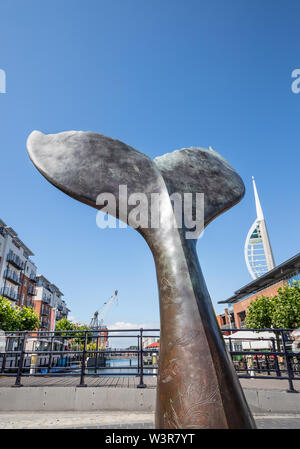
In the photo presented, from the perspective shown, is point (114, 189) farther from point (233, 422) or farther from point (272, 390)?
point (272, 390)

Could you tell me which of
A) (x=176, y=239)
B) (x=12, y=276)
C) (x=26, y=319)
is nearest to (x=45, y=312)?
(x=12, y=276)

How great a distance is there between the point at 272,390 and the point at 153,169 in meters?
5.43

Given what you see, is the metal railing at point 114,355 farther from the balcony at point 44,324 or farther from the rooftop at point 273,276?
the balcony at point 44,324

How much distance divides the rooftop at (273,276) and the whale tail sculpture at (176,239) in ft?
97.6

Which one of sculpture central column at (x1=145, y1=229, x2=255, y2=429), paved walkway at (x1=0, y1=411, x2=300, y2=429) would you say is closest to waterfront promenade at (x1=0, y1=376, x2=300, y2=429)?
paved walkway at (x1=0, y1=411, x2=300, y2=429)

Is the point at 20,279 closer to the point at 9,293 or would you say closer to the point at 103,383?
the point at 9,293

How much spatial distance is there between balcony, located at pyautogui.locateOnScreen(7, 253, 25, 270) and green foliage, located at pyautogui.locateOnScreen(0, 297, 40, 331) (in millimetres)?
12299

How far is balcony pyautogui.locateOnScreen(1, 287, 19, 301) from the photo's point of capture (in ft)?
124

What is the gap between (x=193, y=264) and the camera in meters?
2.35

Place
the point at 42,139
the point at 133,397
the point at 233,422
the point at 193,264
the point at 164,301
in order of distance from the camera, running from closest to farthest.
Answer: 1. the point at 233,422
2. the point at 164,301
3. the point at 193,264
4. the point at 42,139
5. the point at 133,397

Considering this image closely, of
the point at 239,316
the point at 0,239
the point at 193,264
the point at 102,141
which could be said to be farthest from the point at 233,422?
the point at 239,316

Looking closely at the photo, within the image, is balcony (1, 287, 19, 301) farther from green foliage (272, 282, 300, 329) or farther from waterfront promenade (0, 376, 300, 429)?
waterfront promenade (0, 376, 300, 429)
